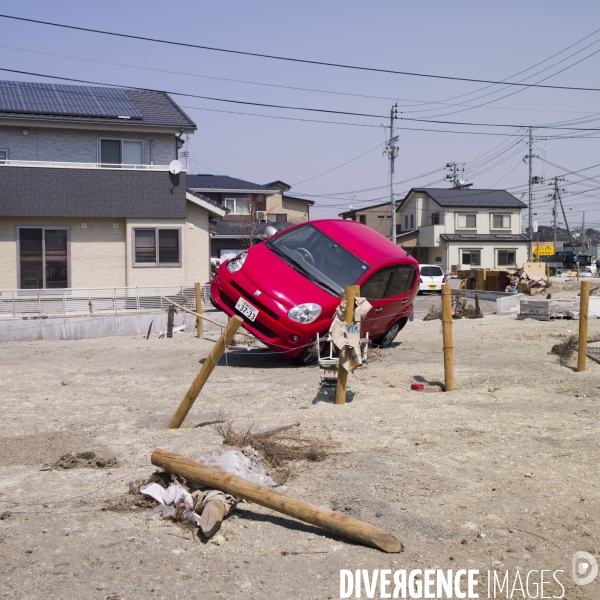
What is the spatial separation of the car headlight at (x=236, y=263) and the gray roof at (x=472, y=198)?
40.6m

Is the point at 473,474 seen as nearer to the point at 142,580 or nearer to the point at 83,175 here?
the point at 142,580

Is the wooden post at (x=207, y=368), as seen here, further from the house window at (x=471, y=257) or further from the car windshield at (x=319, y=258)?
the house window at (x=471, y=257)

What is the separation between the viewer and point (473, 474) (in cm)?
536

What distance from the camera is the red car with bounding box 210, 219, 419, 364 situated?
32.5 feet

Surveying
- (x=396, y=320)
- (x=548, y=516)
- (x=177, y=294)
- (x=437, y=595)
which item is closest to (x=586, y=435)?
(x=548, y=516)

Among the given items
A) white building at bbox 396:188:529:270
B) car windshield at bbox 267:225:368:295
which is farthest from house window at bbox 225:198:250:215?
car windshield at bbox 267:225:368:295

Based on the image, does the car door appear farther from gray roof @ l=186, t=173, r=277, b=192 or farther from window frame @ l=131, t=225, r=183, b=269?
gray roof @ l=186, t=173, r=277, b=192

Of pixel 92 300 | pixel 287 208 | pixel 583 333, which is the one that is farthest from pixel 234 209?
pixel 583 333

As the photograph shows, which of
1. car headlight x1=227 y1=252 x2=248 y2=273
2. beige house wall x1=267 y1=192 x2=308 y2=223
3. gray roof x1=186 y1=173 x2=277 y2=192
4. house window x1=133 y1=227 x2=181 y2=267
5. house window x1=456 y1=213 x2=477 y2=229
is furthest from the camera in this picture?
beige house wall x1=267 y1=192 x2=308 y2=223

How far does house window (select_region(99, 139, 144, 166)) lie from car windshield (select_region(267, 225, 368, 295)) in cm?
1113

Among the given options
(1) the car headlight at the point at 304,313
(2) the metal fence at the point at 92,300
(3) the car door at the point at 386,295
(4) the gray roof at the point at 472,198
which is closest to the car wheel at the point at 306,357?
(1) the car headlight at the point at 304,313

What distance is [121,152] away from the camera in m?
20.8

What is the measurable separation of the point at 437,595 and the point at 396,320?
338 inches

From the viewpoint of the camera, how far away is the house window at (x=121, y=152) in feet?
68.0
